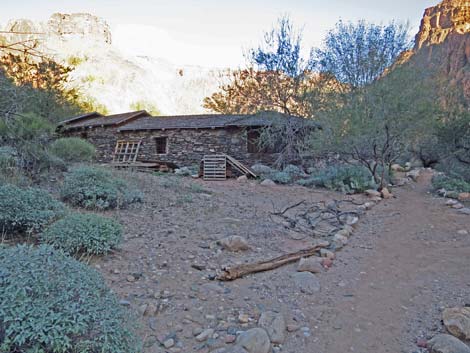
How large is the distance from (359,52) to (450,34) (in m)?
23.8

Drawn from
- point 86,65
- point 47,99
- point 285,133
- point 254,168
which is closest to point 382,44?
point 285,133

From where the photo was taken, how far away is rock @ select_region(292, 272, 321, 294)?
3.16 meters

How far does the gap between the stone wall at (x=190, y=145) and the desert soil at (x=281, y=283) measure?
841 cm

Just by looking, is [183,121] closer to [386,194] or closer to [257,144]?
[257,144]

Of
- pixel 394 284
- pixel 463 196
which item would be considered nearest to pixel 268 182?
pixel 463 196

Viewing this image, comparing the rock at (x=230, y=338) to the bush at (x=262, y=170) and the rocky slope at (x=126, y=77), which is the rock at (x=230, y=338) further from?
the rocky slope at (x=126, y=77)

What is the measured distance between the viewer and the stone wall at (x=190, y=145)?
46.4 ft

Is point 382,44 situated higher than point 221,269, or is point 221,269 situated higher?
point 382,44

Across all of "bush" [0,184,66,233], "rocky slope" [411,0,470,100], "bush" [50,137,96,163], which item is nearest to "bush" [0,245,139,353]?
"bush" [0,184,66,233]

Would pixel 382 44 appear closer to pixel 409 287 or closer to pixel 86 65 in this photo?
pixel 409 287

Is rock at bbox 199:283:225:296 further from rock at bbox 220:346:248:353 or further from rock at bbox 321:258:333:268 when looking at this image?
rock at bbox 321:258:333:268

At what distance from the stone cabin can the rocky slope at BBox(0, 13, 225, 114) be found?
13.6 m

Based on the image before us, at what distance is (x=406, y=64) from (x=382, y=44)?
324 centimetres

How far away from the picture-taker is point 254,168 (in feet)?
42.6
